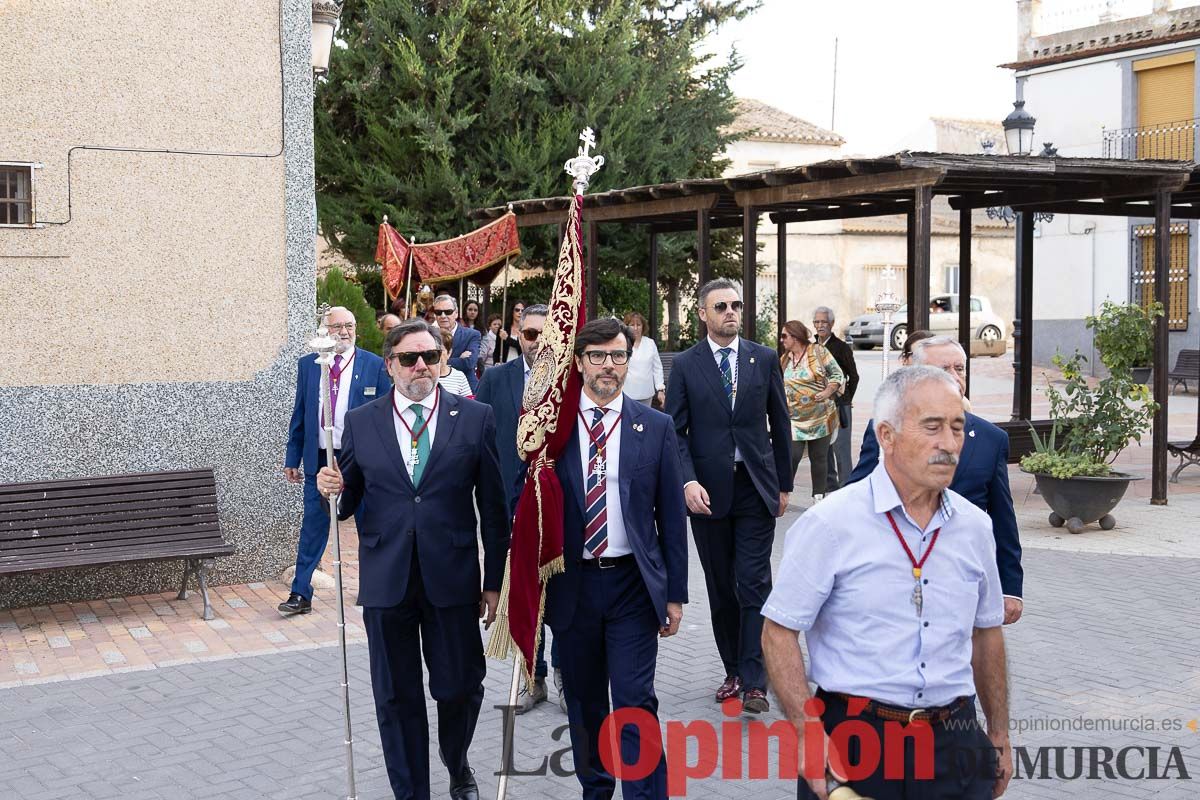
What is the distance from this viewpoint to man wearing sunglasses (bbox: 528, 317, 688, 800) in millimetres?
4719

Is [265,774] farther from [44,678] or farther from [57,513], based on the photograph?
[57,513]

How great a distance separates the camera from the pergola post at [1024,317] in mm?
15033

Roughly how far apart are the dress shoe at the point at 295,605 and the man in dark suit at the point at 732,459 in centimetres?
298

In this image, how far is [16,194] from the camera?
331 inches

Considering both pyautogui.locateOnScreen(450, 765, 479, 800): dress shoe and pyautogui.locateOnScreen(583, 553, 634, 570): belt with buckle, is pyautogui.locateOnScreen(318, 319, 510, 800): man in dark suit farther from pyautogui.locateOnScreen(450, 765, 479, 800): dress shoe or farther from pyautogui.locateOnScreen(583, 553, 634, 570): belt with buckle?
pyautogui.locateOnScreen(583, 553, 634, 570): belt with buckle

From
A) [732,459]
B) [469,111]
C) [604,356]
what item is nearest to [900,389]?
[604,356]

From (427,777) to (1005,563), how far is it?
92.8 inches

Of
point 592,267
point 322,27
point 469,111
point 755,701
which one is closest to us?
point 755,701

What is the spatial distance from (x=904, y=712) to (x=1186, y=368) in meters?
24.2

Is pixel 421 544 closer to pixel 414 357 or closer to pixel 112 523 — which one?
pixel 414 357

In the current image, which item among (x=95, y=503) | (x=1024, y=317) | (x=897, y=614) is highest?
(x=1024, y=317)

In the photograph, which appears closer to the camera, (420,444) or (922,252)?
(420,444)

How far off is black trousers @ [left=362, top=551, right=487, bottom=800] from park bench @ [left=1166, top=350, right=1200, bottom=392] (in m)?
22.6

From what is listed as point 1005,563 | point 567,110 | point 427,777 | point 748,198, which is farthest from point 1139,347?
point 567,110
